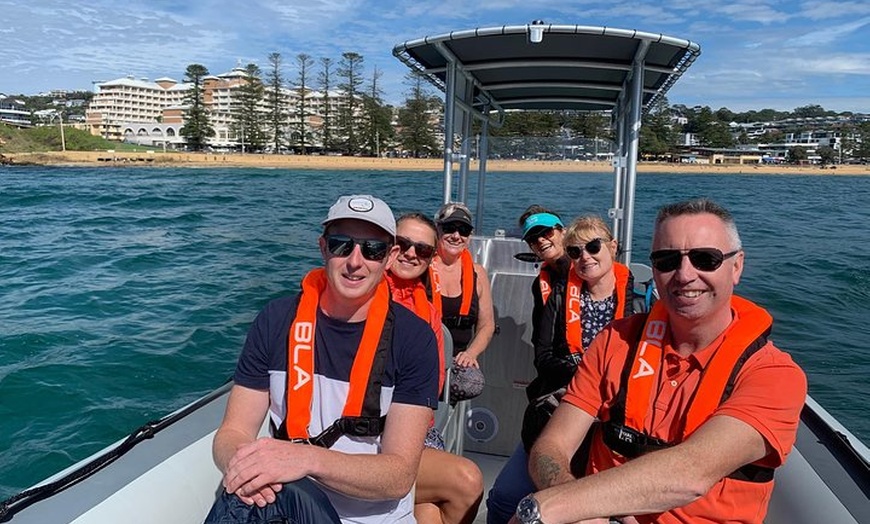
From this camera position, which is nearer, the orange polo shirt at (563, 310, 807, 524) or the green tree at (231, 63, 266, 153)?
the orange polo shirt at (563, 310, 807, 524)

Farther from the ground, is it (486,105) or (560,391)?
(486,105)

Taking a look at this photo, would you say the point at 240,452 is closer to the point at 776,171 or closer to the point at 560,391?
the point at 560,391

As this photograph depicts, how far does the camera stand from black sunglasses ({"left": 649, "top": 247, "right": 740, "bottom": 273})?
5.00 ft

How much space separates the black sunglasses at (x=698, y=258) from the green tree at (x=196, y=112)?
64840mm

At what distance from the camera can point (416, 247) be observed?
2.58m

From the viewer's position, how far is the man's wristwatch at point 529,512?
1.42m

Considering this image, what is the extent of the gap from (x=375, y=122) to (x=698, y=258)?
5924 cm

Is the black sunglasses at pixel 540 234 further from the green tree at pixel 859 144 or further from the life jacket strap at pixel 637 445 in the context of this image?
the green tree at pixel 859 144

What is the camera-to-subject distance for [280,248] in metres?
12.5

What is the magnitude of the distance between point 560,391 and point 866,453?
3.20ft

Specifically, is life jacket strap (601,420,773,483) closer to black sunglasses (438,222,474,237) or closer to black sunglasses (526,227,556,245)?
black sunglasses (526,227,556,245)

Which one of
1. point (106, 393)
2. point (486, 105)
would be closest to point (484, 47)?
point (486, 105)

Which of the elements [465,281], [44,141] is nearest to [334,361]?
[465,281]

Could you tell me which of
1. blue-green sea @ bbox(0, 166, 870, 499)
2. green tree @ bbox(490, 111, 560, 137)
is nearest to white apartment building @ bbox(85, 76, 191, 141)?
blue-green sea @ bbox(0, 166, 870, 499)
